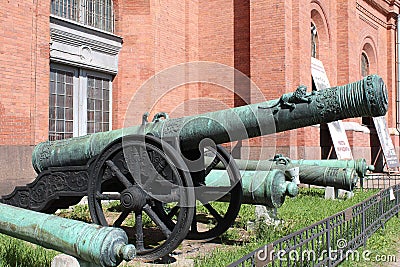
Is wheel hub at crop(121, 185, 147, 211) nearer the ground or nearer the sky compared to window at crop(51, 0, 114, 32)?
nearer the ground

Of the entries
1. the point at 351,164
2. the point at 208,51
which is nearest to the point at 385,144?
the point at 208,51

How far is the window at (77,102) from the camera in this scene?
1134cm

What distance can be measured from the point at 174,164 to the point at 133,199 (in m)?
0.56

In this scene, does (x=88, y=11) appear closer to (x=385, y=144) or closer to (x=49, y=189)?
(x=49, y=189)

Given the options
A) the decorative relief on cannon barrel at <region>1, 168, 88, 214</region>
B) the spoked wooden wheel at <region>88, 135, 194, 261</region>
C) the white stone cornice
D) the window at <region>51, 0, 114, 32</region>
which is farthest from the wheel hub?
the window at <region>51, 0, 114, 32</region>

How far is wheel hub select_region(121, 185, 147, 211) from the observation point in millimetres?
4879

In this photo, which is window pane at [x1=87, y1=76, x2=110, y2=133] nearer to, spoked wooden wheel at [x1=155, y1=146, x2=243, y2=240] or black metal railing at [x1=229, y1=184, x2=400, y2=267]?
spoked wooden wheel at [x1=155, y1=146, x2=243, y2=240]

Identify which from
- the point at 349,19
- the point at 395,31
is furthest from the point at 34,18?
the point at 395,31

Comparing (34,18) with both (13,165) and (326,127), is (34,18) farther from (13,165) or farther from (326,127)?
(326,127)

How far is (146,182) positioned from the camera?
16.5 ft

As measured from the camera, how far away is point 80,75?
1210 cm

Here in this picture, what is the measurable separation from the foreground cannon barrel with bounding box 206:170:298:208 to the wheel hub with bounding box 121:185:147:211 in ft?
4.90

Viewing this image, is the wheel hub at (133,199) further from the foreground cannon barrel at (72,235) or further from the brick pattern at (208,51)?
the brick pattern at (208,51)

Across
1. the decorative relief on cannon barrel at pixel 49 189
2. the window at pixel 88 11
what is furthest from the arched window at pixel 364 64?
the decorative relief on cannon barrel at pixel 49 189
